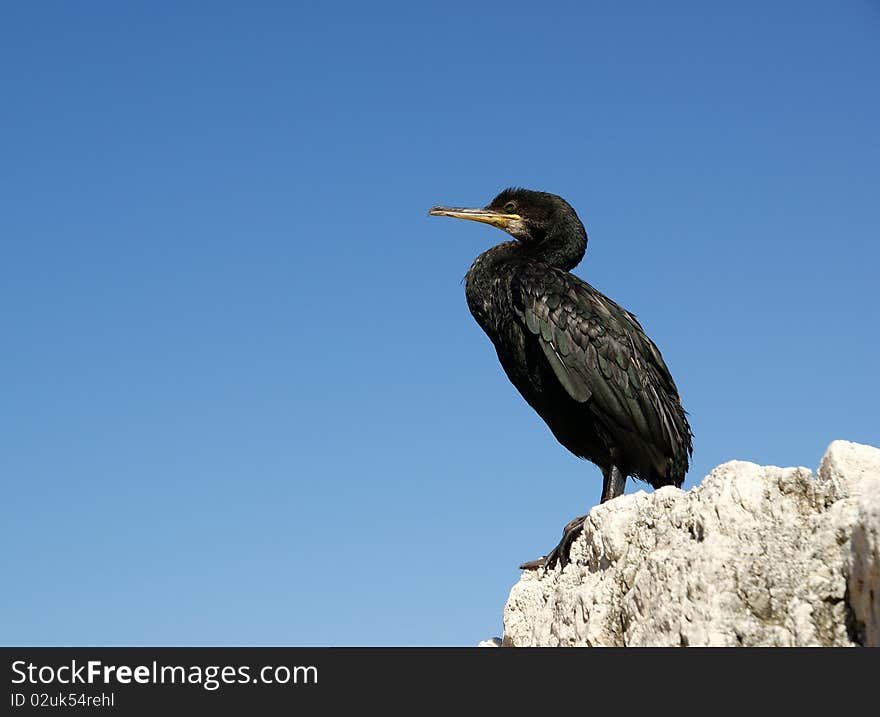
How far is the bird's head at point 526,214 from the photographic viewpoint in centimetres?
1058

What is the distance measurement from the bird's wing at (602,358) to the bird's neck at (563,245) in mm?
814

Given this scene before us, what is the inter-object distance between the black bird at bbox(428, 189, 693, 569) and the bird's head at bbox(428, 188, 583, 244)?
0.65 meters

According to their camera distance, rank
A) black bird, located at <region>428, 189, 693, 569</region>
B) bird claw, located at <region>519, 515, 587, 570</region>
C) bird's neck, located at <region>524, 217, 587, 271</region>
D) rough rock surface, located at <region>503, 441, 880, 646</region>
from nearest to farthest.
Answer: rough rock surface, located at <region>503, 441, 880, 646</region>, bird claw, located at <region>519, 515, 587, 570</region>, black bird, located at <region>428, 189, 693, 569</region>, bird's neck, located at <region>524, 217, 587, 271</region>

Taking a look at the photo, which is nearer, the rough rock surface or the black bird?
the rough rock surface

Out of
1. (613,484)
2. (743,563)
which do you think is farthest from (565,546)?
(743,563)

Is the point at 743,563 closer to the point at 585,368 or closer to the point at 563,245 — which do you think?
the point at 585,368

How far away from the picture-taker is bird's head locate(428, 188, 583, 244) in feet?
34.7

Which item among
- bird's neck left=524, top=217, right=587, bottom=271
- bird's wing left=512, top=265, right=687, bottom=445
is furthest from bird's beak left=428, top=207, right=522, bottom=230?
bird's wing left=512, top=265, right=687, bottom=445

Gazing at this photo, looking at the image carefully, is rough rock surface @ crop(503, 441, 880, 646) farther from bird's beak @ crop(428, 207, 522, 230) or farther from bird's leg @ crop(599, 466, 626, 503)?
bird's beak @ crop(428, 207, 522, 230)

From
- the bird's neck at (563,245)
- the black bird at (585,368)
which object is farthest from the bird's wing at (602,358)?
the bird's neck at (563,245)
